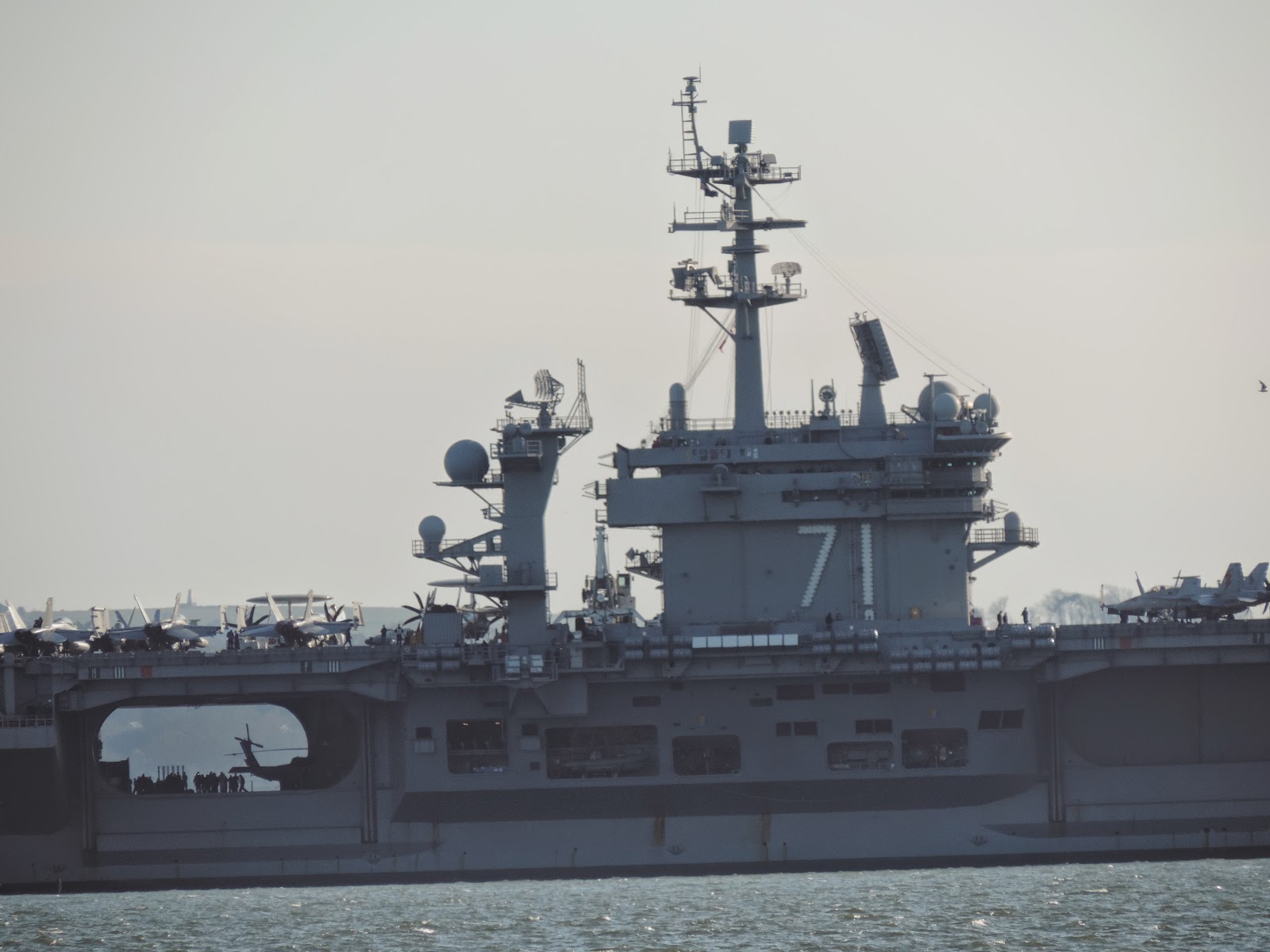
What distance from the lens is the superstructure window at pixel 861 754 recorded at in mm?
42344

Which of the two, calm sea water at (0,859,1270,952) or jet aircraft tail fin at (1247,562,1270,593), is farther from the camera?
jet aircraft tail fin at (1247,562,1270,593)

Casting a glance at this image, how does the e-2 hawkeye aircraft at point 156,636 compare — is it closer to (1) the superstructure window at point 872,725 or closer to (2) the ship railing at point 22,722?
(2) the ship railing at point 22,722

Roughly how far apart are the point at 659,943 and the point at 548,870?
8.95 metres

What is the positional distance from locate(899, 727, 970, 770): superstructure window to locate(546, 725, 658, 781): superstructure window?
512 centimetres

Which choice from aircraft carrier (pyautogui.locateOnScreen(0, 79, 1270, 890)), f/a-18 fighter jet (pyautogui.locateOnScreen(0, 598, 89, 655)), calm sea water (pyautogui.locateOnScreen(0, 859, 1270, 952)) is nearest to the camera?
calm sea water (pyautogui.locateOnScreen(0, 859, 1270, 952))

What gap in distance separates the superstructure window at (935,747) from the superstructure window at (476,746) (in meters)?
→ 8.11

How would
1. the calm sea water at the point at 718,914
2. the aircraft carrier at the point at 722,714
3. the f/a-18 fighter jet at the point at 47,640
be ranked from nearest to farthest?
the calm sea water at the point at 718,914 < the aircraft carrier at the point at 722,714 < the f/a-18 fighter jet at the point at 47,640

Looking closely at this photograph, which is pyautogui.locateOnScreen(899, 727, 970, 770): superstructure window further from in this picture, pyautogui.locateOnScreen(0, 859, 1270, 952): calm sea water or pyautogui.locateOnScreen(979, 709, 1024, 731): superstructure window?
pyautogui.locateOnScreen(0, 859, 1270, 952): calm sea water

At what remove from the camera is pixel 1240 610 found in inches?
1790

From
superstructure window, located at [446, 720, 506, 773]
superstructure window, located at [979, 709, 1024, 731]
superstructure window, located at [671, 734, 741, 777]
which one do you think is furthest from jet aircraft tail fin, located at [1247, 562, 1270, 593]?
superstructure window, located at [446, 720, 506, 773]

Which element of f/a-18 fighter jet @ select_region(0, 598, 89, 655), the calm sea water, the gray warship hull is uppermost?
f/a-18 fighter jet @ select_region(0, 598, 89, 655)

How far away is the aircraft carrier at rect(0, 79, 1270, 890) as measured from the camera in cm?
4206

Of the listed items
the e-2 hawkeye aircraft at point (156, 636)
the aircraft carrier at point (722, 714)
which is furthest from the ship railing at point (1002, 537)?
the e-2 hawkeye aircraft at point (156, 636)

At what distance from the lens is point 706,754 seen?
140ft
